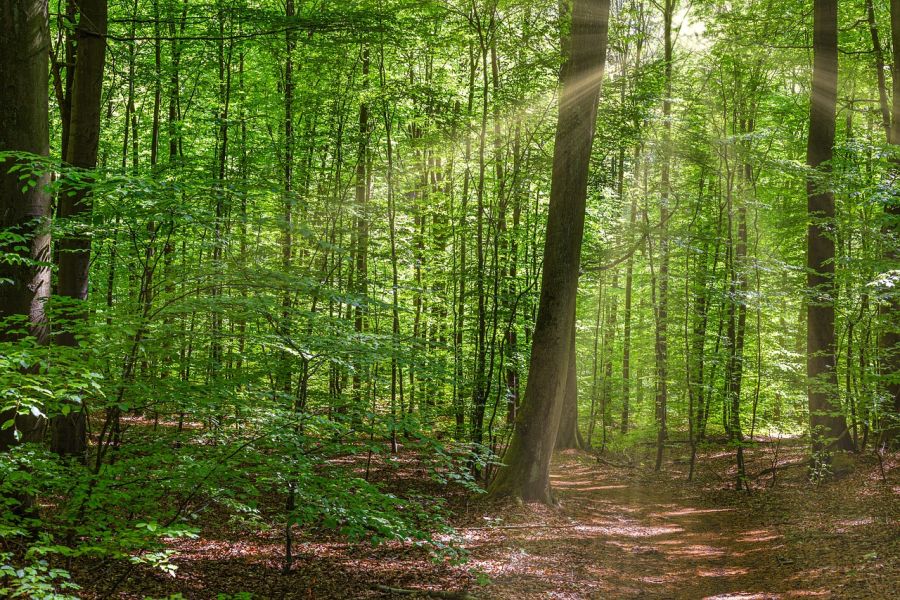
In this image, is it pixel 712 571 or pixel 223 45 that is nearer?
pixel 712 571

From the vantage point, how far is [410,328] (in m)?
17.8

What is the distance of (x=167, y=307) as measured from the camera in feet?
16.5

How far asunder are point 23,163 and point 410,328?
13113mm

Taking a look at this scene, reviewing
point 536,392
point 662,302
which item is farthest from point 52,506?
point 662,302

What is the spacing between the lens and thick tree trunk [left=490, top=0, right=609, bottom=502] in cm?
Result: 930

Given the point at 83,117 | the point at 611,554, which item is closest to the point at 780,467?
the point at 611,554

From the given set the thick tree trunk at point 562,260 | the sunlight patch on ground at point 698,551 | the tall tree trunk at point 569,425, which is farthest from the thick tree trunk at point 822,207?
the tall tree trunk at point 569,425

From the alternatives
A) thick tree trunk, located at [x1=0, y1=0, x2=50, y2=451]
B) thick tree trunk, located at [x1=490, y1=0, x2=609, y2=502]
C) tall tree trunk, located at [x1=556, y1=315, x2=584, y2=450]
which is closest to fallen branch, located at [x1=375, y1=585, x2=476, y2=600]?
thick tree trunk, located at [x1=490, y1=0, x2=609, y2=502]

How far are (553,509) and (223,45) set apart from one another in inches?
491

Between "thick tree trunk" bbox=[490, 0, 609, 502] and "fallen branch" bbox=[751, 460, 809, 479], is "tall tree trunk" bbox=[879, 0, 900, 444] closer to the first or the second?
"fallen branch" bbox=[751, 460, 809, 479]

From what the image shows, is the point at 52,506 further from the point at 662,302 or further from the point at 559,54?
the point at 662,302

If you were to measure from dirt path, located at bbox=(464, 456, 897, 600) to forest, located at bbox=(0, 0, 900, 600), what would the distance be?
60 mm

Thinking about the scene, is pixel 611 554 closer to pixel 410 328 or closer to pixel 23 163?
pixel 23 163

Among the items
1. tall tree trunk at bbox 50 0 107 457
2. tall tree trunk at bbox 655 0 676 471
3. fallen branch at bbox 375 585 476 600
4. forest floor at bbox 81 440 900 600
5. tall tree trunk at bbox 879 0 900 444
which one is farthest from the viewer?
tall tree trunk at bbox 655 0 676 471
